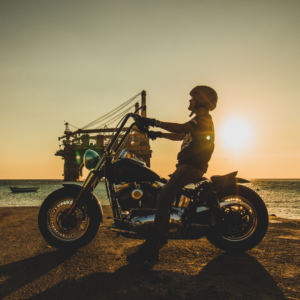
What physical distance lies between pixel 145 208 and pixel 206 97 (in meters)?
1.58

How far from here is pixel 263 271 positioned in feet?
8.08

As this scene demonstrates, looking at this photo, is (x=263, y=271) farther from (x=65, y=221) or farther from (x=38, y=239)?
(x=38, y=239)

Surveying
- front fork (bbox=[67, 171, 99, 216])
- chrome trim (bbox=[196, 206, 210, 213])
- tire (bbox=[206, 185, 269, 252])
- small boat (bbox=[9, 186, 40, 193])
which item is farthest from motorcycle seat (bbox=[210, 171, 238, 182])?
small boat (bbox=[9, 186, 40, 193])

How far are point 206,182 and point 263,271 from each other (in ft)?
3.65

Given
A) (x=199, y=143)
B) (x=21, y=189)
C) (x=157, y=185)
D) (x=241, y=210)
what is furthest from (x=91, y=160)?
(x=21, y=189)

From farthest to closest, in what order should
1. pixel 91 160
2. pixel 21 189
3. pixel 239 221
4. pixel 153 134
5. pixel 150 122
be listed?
pixel 21 189 → pixel 91 160 → pixel 239 221 → pixel 153 134 → pixel 150 122

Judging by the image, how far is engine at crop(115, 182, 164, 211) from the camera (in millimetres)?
3041

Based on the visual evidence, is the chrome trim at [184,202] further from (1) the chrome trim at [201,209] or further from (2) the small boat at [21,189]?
(2) the small boat at [21,189]

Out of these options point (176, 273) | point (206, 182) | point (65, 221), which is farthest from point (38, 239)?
point (206, 182)

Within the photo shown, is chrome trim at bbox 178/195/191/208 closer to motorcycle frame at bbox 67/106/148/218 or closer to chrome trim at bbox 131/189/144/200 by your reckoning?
chrome trim at bbox 131/189/144/200

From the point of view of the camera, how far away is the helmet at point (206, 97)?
3094mm

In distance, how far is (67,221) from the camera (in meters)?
3.19

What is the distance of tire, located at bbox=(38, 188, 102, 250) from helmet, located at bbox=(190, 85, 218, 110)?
189 cm

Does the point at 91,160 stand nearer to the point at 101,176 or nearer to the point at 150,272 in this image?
the point at 101,176
